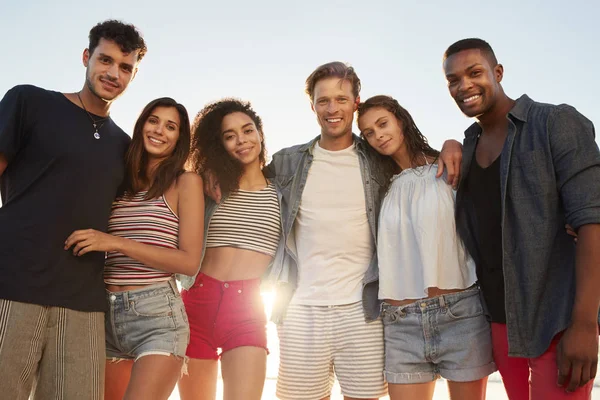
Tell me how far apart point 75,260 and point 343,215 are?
1.90m

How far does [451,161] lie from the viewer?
372 cm

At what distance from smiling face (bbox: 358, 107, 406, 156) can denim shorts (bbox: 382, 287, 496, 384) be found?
1.20m

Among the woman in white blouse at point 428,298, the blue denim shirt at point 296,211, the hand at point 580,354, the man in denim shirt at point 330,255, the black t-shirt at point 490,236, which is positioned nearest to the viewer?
the hand at point 580,354

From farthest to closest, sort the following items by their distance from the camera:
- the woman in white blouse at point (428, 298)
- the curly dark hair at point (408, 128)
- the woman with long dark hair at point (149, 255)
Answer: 1. the curly dark hair at point (408, 128)
2. the woman in white blouse at point (428, 298)
3. the woman with long dark hair at point (149, 255)

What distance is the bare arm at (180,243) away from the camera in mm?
3051

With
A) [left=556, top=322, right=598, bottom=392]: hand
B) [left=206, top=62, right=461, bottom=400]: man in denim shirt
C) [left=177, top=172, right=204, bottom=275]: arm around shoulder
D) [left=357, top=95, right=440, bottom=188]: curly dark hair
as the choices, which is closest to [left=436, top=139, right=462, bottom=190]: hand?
[left=206, top=62, right=461, bottom=400]: man in denim shirt

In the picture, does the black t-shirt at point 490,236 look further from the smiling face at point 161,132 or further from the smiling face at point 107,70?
the smiling face at point 107,70

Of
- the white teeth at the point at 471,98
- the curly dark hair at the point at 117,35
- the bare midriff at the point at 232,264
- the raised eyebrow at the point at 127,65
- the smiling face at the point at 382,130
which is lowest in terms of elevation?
the bare midriff at the point at 232,264

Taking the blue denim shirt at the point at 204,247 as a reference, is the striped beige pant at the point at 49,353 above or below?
below

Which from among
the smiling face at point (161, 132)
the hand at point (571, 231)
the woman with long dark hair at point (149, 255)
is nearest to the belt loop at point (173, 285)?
the woman with long dark hair at point (149, 255)

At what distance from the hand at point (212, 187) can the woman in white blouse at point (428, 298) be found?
125cm

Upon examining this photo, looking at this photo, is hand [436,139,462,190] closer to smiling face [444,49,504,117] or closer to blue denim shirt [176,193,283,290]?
smiling face [444,49,504,117]

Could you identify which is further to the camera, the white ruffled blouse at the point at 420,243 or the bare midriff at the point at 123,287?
the white ruffled blouse at the point at 420,243

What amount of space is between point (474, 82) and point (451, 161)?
0.56 meters
